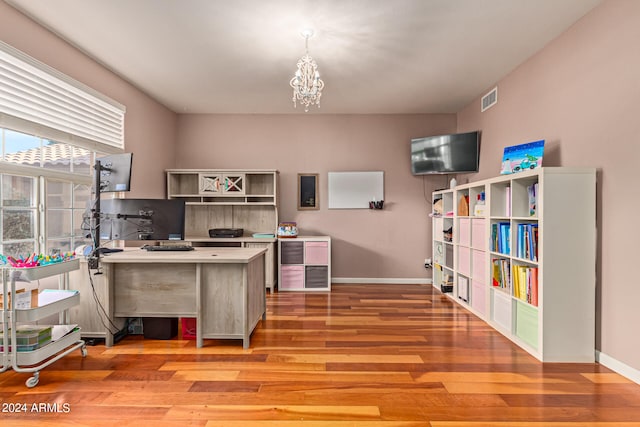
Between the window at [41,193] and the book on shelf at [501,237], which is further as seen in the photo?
the book on shelf at [501,237]

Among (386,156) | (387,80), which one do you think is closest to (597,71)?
(387,80)

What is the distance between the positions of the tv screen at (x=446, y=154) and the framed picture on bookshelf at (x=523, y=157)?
1.29 meters

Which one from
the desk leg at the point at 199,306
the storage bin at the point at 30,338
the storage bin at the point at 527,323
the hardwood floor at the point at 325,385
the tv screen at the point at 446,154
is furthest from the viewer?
the tv screen at the point at 446,154

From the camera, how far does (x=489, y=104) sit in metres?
4.40

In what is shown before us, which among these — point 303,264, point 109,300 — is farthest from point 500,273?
point 109,300

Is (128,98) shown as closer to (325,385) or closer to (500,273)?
(325,385)

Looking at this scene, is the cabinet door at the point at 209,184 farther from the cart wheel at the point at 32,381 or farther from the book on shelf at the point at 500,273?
the book on shelf at the point at 500,273

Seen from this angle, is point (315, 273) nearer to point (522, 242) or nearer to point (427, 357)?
point (427, 357)

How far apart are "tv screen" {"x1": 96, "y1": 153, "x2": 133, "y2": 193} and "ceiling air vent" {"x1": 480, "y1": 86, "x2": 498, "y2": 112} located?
13.3 feet

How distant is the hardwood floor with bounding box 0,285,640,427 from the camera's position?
1.94 m

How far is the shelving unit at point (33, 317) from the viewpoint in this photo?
2.20 metres

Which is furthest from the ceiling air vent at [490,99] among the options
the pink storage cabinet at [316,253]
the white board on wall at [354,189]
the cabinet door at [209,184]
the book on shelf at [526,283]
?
the cabinet door at [209,184]

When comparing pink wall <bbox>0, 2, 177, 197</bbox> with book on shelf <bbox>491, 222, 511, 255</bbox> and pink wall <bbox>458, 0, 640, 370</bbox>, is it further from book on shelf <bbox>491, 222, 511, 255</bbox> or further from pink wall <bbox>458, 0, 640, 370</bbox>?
pink wall <bbox>458, 0, 640, 370</bbox>

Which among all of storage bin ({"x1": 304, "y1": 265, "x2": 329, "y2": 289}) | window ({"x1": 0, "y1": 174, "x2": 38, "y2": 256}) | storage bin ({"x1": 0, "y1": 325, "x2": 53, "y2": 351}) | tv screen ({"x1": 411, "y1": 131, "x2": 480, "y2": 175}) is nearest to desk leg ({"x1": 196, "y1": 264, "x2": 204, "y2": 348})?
storage bin ({"x1": 0, "y1": 325, "x2": 53, "y2": 351})
